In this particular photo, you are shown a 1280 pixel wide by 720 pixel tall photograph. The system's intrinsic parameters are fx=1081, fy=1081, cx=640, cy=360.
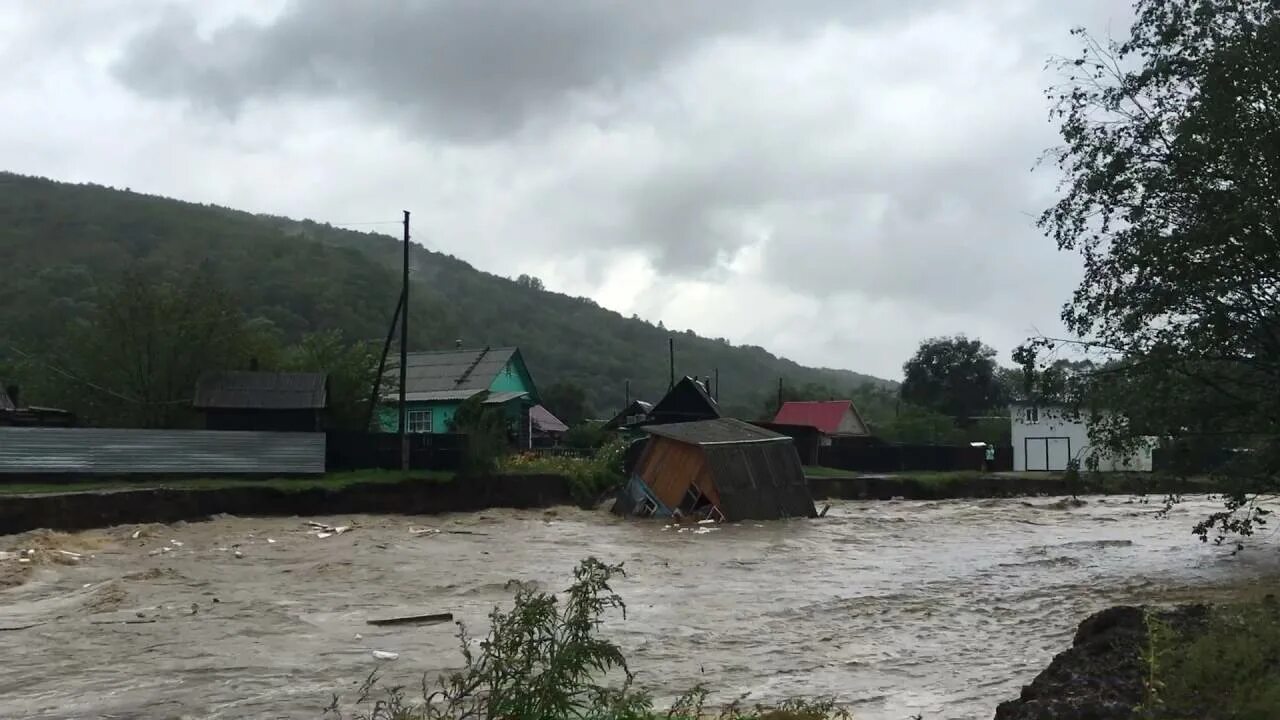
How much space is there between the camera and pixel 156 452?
30.4 metres

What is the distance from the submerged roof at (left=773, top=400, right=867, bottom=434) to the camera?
75.5 m

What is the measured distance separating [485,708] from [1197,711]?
3.69m

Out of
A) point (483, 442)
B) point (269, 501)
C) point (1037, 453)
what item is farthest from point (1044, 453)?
point (269, 501)

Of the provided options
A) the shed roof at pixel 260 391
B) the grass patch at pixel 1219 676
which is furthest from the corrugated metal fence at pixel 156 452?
the grass patch at pixel 1219 676

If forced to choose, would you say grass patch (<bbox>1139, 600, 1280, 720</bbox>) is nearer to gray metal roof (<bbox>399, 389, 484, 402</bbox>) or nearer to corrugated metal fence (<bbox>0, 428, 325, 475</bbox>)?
corrugated metal fence (<bbox>0, 428, 325, 475</bbox>)

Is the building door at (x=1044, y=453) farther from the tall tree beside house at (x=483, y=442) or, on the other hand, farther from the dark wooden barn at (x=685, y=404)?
the tall tree beside house at (x=483, y=442)

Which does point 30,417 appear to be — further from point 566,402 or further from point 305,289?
point 566,402

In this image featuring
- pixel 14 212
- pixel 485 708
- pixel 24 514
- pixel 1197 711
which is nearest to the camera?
pixel 1197 711

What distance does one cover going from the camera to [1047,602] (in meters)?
17.0

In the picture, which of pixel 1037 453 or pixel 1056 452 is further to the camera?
pixel 1056 452

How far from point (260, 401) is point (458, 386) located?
19358mm

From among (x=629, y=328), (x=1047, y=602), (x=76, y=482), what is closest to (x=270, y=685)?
(x=1047, y=602)

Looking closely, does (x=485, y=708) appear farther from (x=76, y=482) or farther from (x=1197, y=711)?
(x=76, y=482)

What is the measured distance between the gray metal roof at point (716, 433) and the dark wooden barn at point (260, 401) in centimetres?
1189
